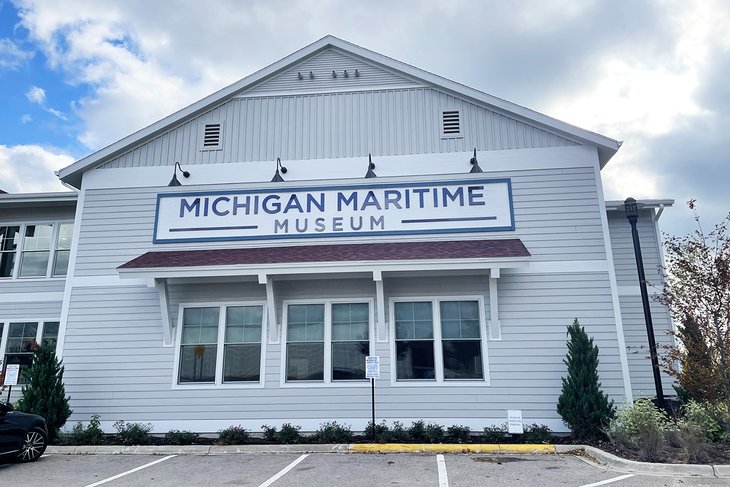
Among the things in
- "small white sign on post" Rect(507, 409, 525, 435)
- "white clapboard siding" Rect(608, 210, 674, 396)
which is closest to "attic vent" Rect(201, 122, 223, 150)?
"small white sign on post" Rect(507, 409, 525, 435)

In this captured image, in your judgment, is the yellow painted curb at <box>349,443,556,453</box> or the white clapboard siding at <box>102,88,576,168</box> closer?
the yellow painted curb at <box>349,443,556,453</box>

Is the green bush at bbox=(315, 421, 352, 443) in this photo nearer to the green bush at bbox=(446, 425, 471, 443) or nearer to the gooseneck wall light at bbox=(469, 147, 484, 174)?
the green bush at bbox=(446, 425, 471, 443)

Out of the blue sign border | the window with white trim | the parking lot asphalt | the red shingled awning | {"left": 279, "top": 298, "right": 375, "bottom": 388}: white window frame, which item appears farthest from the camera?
the window with white trim

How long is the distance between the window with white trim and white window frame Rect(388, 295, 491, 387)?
9174 millimetres

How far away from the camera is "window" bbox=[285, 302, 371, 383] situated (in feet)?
37.8

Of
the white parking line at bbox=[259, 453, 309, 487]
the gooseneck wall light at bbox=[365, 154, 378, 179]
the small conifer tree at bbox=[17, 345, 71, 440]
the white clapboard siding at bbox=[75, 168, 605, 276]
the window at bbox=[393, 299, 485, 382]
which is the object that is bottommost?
the white parking line at bbox=[259, 453, 309, 487]

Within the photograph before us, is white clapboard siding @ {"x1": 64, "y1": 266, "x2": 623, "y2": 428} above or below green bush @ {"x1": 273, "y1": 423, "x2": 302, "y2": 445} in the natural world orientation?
above

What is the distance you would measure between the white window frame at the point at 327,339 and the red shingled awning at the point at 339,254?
111 centimetres

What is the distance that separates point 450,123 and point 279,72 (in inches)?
182

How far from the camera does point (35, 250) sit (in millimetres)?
14836

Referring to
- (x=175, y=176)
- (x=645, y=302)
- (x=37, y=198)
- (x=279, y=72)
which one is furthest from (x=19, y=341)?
(x=645, y=302)

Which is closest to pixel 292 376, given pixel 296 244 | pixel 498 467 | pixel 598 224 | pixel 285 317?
pixel 285 317

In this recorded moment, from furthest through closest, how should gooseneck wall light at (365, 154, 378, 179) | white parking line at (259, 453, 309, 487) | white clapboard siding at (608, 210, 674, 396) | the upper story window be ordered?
1. the upper story window
2. white clapboard siding at (608, 210, 674, 396)
3. gooseneck wall light at (365, 154, 378, 179)
4. white parking line at (259, 453, 309, 487)

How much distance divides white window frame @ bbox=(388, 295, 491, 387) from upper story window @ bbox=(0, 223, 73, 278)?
9.49 m
